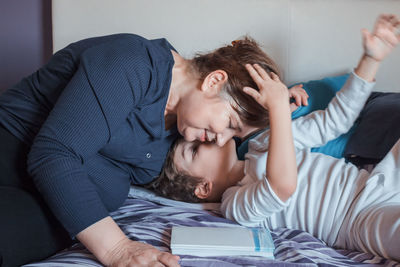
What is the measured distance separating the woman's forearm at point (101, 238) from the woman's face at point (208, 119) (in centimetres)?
39

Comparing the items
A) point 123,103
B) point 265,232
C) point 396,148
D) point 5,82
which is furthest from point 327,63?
point 5,82

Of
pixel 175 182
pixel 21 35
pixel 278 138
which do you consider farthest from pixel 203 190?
pixel 21 35

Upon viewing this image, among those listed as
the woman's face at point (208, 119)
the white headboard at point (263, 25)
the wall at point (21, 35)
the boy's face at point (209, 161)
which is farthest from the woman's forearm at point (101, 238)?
the wall at point (21, 35)

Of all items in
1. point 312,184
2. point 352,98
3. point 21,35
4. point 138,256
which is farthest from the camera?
point 21,35

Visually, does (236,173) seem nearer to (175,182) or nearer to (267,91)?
(175,182)

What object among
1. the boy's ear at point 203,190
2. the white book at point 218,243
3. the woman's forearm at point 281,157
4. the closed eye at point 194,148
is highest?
the woman's forearm at point 281,157

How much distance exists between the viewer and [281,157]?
1.12 meters

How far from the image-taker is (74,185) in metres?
0.94

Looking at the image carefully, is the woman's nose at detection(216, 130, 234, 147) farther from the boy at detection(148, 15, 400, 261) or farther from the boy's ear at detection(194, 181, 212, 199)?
the boy's ear at detection(194, 181, 212, 199)

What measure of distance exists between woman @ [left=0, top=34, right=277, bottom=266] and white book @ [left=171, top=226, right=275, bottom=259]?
81mm

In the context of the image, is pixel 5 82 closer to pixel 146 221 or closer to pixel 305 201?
pixel 146 221

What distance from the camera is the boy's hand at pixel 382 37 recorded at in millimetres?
1285

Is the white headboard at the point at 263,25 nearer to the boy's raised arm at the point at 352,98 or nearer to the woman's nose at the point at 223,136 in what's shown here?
the boy's raised arm at the point at 352,98

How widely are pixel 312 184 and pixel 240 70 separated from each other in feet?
1.30
